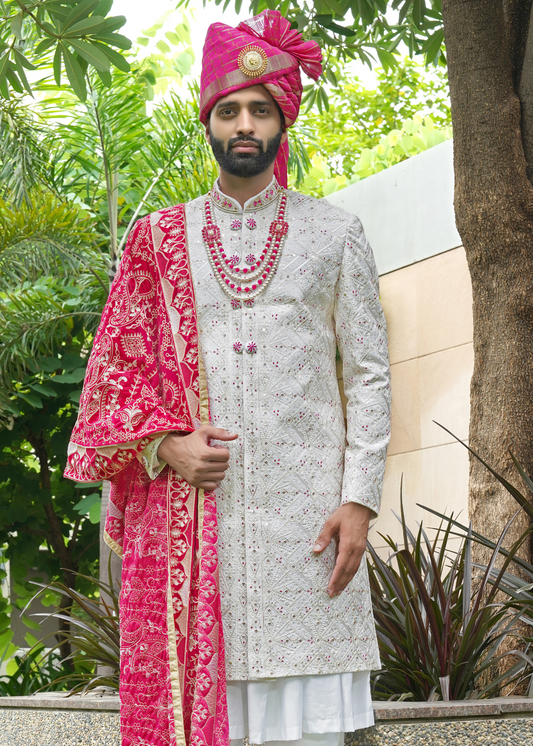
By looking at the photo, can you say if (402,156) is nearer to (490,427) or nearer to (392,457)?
(392,457)

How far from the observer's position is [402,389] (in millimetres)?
7586

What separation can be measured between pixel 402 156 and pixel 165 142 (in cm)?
689

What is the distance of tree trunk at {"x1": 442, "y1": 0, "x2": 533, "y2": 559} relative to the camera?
3.53m

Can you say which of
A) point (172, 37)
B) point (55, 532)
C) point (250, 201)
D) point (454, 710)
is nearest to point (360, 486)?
point (250, 201)

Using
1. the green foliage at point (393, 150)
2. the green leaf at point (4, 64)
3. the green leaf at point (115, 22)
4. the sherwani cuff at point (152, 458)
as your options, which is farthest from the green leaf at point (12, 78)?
the green foliage at point (393, 150)

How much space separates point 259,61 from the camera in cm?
208

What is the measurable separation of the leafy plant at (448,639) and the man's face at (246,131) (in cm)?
152

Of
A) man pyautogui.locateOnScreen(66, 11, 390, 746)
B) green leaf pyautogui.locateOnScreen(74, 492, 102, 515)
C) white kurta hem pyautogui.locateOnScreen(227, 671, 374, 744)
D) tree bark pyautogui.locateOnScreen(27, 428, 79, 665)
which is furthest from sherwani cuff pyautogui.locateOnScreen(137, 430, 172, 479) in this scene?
tree bark pyautogui.locateOnScreen(27, 428, 79, 665)

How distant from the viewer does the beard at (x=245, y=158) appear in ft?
6.79

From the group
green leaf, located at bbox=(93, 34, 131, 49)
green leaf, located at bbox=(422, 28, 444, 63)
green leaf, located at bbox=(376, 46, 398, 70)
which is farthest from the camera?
green leaf, located at bbox=(376, 46, 398, 70)

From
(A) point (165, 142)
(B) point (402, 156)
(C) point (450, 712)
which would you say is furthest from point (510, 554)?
(B) point (402, 156)

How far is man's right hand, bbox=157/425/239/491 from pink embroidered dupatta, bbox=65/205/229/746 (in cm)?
4

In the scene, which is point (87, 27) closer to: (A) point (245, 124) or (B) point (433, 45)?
(A) point (245, 124)

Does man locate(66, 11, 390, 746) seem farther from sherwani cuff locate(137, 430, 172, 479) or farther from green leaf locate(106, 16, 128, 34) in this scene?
green leaf locate(106, 16, 128, 34)
